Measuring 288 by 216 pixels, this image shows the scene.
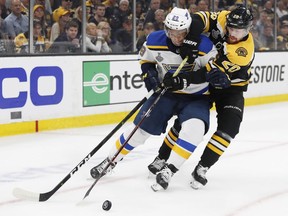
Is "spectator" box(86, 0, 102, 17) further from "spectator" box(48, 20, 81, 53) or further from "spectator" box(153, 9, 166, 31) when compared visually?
"spectator" box(153, 9, 166, 31)

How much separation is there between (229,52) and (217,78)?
0.18 m

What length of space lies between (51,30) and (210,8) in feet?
9.71

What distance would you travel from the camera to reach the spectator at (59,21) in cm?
702

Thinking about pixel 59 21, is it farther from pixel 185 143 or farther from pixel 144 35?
pixel 185 143

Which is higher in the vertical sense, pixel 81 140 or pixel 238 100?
pixel 238 100

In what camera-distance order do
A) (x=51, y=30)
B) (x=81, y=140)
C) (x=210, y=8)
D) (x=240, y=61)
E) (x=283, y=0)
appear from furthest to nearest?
(x=283, y=0)
(x=210, y=8)
(x=51, y=30)
(x=81, y=140)
(x=240, y=61)

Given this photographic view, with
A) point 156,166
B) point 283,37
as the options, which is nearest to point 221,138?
point 156,166

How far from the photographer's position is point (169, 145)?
14.8 ft

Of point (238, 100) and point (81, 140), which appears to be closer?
point (238, 100)

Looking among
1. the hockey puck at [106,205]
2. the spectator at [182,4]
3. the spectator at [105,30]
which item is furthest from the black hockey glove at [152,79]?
the spectator at [182,4]

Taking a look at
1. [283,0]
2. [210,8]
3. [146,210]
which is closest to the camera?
[146,210]

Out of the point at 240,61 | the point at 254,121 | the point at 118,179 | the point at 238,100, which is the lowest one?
the point at 254,121

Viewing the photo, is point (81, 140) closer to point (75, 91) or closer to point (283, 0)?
point (75, 91)

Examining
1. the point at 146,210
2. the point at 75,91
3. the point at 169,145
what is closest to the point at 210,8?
the point at 75,91
